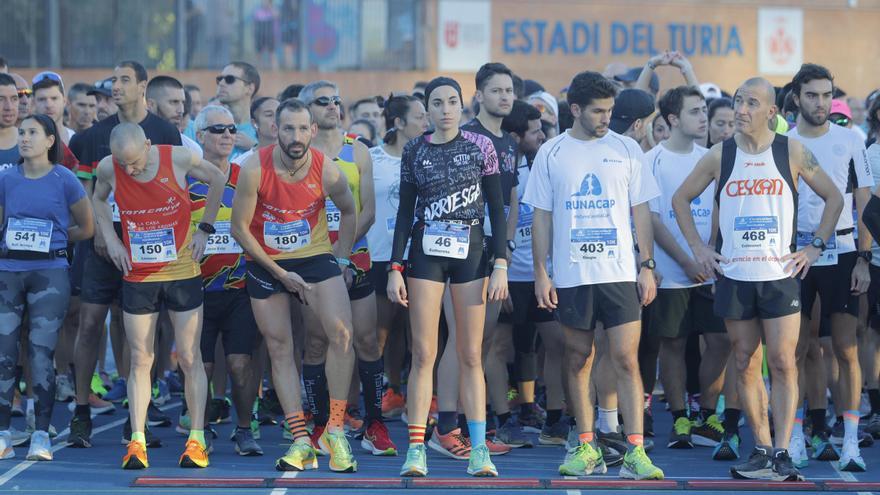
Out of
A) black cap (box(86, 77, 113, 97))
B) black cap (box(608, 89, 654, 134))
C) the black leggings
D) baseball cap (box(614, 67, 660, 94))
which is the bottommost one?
the black leggings

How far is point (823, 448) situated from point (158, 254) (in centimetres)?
407

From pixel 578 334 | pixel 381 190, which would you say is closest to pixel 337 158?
pixel 381 190

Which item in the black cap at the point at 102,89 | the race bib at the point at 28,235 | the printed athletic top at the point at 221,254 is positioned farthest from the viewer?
the black cap at the point at 102,89

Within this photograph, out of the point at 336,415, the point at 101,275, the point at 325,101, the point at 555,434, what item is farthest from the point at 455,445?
the point at 101,275

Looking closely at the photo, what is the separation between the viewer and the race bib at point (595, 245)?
7.90 m

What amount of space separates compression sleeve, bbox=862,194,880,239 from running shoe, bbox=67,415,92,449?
16.0ft

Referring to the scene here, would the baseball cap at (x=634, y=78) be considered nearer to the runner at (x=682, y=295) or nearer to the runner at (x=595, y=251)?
the runner at (x=682, y=295)

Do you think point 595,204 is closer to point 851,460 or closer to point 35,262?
point 851,460

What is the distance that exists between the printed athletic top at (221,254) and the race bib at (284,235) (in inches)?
29.0

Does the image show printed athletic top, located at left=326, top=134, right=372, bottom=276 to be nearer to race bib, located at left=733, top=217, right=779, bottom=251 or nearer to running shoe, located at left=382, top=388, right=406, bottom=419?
running shoe, located at left=382, top=388, right=406, bottom=419

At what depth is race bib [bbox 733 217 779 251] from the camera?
25.7ft

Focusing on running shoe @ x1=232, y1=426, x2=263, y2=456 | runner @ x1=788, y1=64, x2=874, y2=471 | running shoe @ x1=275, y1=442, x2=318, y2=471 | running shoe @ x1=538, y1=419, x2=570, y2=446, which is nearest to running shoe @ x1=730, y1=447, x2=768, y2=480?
runner @ x1=788, y1=64, x2=874, y2=471

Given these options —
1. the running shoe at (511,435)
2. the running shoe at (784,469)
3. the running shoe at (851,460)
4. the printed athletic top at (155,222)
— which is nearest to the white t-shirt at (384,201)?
the running shoe at (511,435)

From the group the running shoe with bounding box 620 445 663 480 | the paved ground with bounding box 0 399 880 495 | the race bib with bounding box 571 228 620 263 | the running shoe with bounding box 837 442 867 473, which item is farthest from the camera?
the running shoe with bounding box 837 442 867 473
